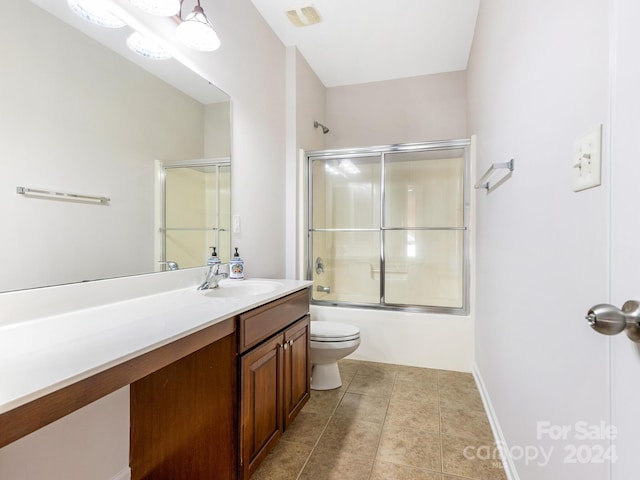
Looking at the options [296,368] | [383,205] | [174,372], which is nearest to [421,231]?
[383,205]

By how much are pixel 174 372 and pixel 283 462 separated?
0.70 metres

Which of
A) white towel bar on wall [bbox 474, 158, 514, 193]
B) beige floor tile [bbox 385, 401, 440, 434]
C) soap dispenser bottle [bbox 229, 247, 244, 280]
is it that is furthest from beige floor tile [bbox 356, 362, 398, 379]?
white towel bar on wall [bbox 474, 158, 514, 193]

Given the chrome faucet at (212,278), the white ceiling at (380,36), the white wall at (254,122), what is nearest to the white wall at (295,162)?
the white wall at (254,122)

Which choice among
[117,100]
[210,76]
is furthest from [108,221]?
[210,76]

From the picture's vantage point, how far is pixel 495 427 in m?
1.58

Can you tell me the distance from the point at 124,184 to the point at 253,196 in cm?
94

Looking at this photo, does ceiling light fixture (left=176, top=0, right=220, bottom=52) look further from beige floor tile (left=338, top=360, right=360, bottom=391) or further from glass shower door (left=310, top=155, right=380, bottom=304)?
beige floor tile (left=338, top=360, right=360, bottom=391)

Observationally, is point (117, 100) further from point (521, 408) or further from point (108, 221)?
point (521, 408)

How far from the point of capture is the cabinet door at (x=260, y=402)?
1.19 meters

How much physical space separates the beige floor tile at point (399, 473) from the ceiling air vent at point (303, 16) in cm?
279

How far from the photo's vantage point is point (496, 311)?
164 cm

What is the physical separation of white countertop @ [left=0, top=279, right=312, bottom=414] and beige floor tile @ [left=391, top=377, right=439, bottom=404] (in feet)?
4.05

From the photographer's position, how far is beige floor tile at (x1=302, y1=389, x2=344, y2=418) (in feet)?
6.03

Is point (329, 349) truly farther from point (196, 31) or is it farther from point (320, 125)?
point (320, 125)
